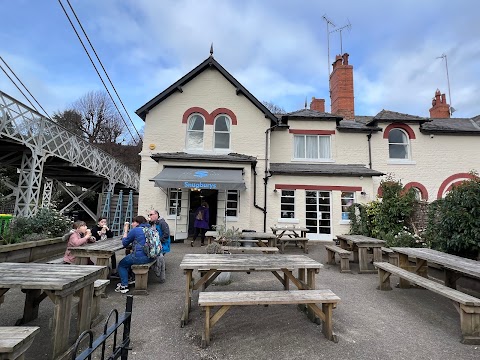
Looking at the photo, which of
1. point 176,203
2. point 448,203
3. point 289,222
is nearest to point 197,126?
point 176,203

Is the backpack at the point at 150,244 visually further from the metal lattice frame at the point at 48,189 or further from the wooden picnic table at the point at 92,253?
the metal lattice frame at the point at 48,189

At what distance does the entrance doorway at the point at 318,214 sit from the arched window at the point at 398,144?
17.5 feet

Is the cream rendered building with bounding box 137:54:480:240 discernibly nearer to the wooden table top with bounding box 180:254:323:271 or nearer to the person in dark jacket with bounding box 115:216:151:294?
the person in dark jacket with bounding box 115:216:151:294

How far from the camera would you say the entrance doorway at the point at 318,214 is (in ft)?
45.5

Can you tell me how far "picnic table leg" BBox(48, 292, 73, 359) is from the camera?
309 cm

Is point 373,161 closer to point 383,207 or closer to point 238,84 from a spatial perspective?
point 383,207

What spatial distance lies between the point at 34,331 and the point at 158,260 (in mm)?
3958

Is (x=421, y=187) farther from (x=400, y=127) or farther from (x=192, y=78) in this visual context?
(x=192, y=78)

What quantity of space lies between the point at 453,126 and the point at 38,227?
22813 millimetres

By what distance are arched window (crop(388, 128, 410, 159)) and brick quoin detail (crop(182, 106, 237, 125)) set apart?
385 inches

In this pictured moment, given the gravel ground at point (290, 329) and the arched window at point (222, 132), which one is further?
the arched window at point (222, 132)

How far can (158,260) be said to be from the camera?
6.28 meters

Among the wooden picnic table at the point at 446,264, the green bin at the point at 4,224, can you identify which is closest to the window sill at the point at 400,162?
the wooden picnic table at the point at 446,264

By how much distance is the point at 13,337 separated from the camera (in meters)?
2.18
